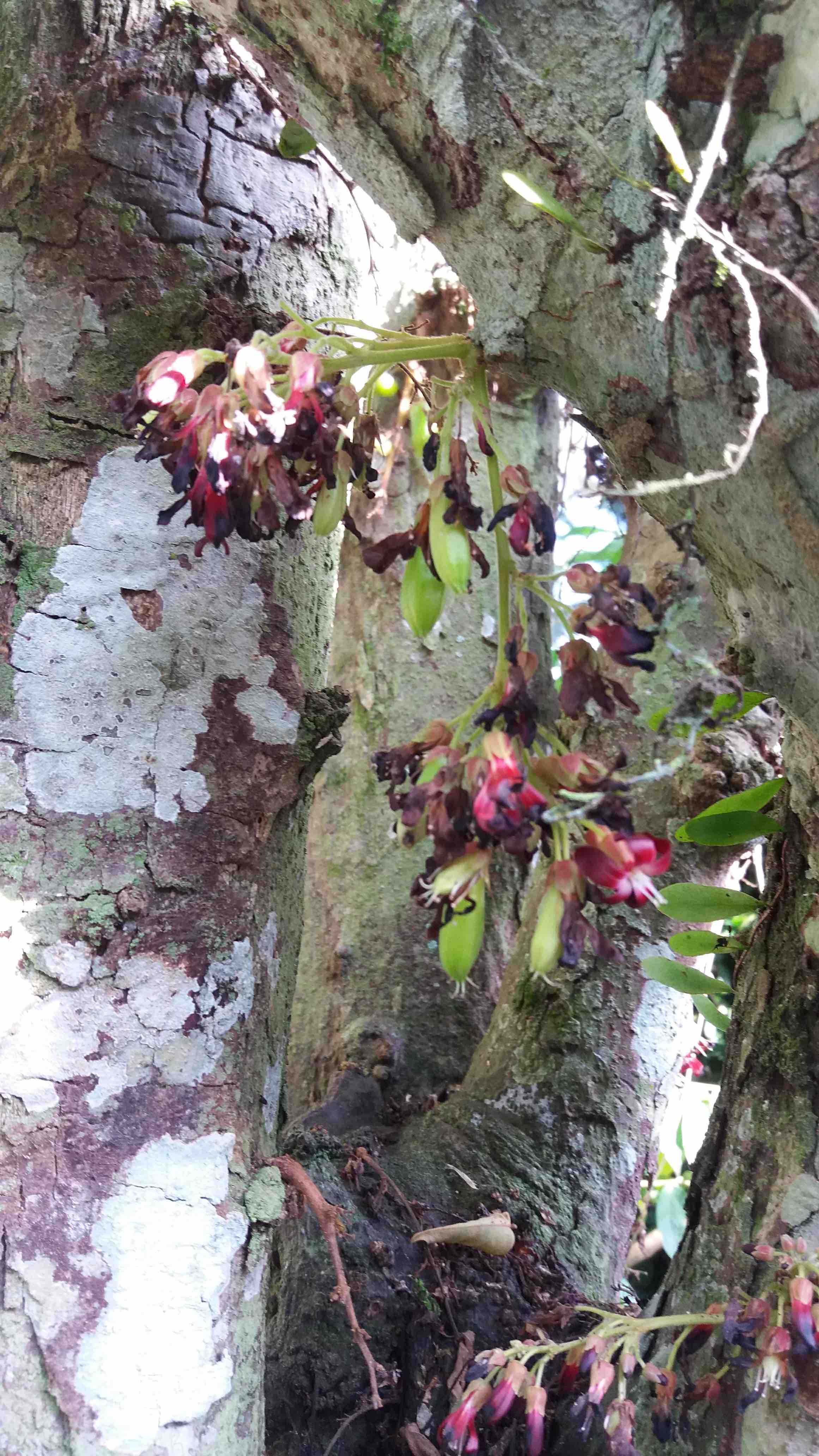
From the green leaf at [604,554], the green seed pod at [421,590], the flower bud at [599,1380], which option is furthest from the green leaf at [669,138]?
the green leaf at [604,554]

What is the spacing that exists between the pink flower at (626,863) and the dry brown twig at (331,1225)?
48cm

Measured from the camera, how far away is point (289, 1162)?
1110 millimetres

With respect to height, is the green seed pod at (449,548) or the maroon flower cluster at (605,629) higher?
the green seed pod at (449,548)

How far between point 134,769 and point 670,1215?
2415mm

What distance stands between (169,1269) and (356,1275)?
0.38m

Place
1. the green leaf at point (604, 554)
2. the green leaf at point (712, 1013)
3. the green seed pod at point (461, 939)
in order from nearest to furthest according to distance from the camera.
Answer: the green seed pod at point (461, 939) → the green leaf at point (712, 1013) → the green leaf at point (604, 554)

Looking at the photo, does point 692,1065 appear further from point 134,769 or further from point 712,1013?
point 134,769

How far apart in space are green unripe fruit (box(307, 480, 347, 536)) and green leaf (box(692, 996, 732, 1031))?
2.62ft

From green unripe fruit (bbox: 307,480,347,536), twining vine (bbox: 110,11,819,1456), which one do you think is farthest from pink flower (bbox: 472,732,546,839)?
green unripe fruit (bbox: 307,480,347,536)

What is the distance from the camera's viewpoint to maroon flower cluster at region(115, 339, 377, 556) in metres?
0.89

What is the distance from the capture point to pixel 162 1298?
0.96 metres

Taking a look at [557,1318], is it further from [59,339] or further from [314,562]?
[59,339]

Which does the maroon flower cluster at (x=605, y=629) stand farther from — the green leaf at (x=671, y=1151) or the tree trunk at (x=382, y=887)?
A: the green leaf at (x=671, y=1151)

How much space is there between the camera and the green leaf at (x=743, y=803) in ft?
4.09
